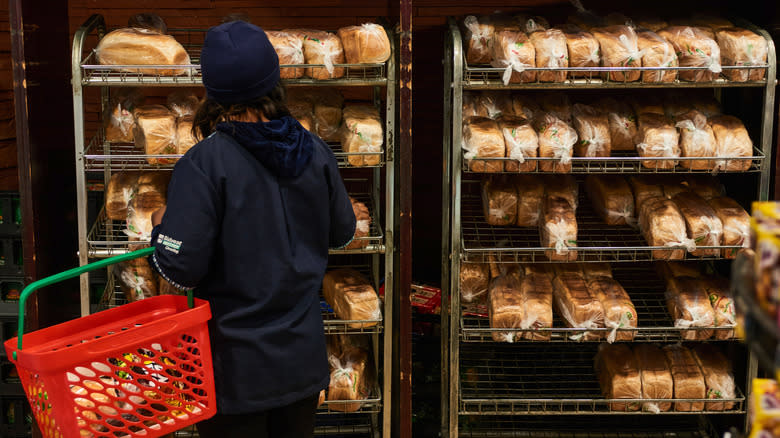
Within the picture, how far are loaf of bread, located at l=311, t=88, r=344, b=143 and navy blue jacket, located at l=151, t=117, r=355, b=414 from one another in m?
0.97

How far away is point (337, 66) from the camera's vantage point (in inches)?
120

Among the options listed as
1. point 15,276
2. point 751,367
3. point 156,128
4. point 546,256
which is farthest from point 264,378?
point 751,367

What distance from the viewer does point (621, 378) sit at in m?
3.36

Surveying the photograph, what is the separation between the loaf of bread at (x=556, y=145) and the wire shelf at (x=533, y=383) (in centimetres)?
97

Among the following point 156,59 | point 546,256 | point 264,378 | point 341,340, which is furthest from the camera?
point 341,340

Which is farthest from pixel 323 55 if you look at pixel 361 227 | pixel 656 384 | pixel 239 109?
pixel 656 384

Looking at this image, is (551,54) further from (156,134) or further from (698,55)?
(156,134)

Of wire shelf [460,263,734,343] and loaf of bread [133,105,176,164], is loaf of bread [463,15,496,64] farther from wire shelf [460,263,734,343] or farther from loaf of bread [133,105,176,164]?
loaf of bread [133,105,176,164]

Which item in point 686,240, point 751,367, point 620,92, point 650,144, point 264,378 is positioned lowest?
point 751,367

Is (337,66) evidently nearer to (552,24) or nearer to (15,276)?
(552,24)

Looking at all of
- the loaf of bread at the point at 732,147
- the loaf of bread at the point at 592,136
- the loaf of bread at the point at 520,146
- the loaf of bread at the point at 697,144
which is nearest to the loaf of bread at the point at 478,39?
the loaf of bread at the point at 520,146

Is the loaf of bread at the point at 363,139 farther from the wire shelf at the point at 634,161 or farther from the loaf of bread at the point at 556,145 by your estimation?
the loaf of bread at the point at 556,145

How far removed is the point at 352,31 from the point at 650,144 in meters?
1.26

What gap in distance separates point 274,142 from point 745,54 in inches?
78.4
